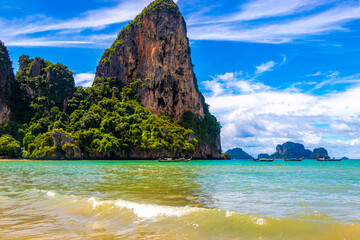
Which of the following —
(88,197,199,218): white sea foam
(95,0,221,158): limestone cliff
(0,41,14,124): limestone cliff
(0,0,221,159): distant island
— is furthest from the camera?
(95,0,221,158): limestone cliff

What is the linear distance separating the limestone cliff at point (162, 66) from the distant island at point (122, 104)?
286 mm

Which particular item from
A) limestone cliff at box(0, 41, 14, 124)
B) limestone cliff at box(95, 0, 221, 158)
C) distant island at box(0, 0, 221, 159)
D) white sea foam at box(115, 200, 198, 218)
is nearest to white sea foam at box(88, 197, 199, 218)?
white sea foam at box(115, 200, 198, 218)

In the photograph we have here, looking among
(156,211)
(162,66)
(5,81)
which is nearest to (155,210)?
(156,211)

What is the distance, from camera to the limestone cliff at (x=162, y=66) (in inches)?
3263

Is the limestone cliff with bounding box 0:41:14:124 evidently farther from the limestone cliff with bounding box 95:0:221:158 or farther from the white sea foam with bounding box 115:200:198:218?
the white sea foam with bounding box 115:200:198:218

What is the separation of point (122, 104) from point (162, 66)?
53.5 feet

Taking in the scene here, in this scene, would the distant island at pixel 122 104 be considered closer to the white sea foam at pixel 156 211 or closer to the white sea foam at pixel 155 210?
the white sea foam at pixel 155 210

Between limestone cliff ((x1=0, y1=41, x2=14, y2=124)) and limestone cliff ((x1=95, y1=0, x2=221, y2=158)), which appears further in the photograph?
limestone cliff ((x1=95, y1=0, x2=221, y2=158))

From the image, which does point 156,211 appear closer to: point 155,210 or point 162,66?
point 155,210

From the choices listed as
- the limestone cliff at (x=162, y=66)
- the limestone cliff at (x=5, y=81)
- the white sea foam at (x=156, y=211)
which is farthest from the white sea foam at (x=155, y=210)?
the limestone cliff at (x=5, y=81)

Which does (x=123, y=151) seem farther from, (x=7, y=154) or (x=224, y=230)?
(x=224, y=230)

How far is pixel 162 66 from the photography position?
8438 centimetres

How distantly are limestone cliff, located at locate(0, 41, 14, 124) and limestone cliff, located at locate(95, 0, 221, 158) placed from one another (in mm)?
23925

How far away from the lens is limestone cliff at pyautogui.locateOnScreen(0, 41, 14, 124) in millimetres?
75000
